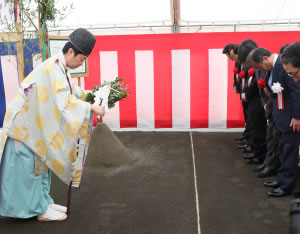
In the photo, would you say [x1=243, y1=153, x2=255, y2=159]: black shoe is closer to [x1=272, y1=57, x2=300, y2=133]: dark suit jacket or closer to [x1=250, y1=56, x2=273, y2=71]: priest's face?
[x1=272, y1=57, x2=300, y2=133]: dark suit jacket

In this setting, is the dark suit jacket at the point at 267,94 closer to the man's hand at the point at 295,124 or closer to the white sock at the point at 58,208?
the man's hand at the point at 295,124

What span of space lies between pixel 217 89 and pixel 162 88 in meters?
0.84

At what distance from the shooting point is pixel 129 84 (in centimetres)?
491

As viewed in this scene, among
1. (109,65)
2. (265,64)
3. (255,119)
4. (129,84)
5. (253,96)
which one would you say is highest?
(109,65)

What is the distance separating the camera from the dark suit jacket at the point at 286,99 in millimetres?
2438

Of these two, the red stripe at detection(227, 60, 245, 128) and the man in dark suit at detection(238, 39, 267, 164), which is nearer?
the man in dark suit at detection(238, 39, 267, 164)

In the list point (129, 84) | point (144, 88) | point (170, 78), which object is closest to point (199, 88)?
point (170, 78)

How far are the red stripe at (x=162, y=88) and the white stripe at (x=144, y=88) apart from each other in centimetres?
6

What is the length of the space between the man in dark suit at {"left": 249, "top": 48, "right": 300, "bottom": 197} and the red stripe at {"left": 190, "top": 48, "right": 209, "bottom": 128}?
206 cm

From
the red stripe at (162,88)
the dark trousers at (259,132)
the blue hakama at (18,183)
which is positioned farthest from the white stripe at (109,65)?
the blue hakama at (18,183)

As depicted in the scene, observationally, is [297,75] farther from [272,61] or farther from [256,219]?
[256,219]

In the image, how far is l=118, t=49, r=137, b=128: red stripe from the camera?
4855mm

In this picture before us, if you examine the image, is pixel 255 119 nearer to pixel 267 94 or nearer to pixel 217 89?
pixel 267 94

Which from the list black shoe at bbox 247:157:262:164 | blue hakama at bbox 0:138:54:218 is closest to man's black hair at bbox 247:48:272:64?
black shoe at bbox 247:157:262:164
